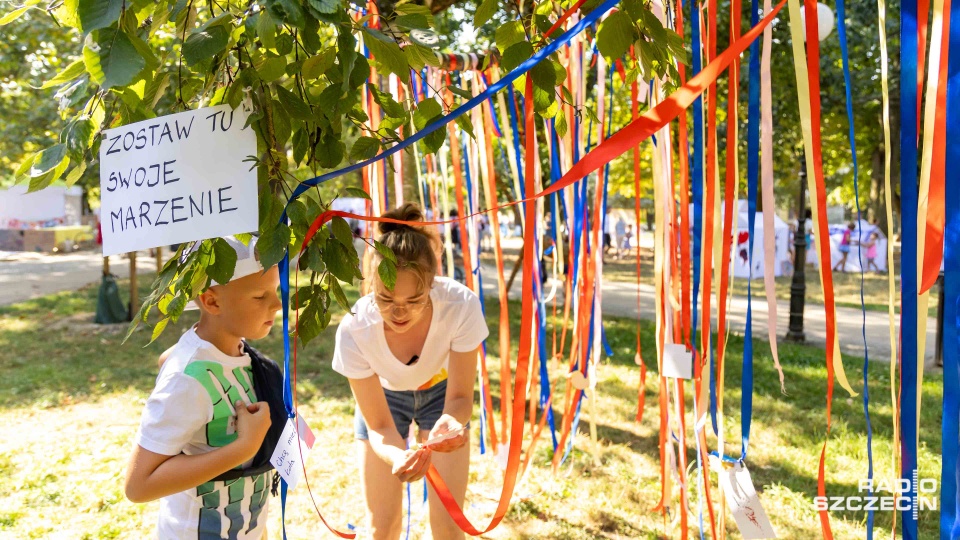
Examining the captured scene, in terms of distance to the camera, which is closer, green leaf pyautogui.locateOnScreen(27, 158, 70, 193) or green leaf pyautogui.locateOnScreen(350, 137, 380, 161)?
green leaf pyautogui.locateOnScreen(27, 158, 70, 193)

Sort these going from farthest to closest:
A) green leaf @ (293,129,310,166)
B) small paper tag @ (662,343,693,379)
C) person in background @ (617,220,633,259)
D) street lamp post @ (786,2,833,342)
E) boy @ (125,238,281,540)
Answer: person in background @ (617,220,633,259) → street lamp post @ (786,2,833,342) → small paper tag @ (662,343,693,379) → boy @ (125,238,281,540) → green leaf @ (293,129,310,166)

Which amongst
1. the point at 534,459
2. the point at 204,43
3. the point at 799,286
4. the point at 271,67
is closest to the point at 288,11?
the point at 204,43

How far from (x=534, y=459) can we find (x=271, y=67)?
10.4ft

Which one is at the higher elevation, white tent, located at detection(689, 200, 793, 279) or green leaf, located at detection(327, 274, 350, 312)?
green leaf, located at detection(327, 274, 350, 312)

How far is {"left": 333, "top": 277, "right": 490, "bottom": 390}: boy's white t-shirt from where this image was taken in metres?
2.24

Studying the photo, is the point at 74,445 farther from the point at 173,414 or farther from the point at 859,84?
the point at 859,84

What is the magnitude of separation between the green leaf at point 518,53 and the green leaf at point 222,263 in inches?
23.5

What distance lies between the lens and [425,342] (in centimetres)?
231

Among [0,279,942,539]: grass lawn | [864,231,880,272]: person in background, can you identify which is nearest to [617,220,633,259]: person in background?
[864,231,880,272]: person in background

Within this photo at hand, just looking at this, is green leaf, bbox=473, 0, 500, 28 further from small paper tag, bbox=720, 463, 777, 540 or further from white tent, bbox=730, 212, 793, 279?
white tent, bbox=730, 212, 793, 279

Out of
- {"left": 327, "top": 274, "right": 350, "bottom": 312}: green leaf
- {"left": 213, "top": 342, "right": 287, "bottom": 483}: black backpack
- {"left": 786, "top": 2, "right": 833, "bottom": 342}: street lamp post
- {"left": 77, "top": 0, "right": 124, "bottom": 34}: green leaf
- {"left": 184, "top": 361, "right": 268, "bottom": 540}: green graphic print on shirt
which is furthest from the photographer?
{"left": 786, "top": 2, "right": 833, "bottom": 342}: street lamp post

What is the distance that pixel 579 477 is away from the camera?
12.2 ft

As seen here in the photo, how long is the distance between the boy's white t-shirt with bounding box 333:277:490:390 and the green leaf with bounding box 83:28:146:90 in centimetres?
134

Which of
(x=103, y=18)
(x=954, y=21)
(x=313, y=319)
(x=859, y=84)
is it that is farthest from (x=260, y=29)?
(x=859, y=84)
